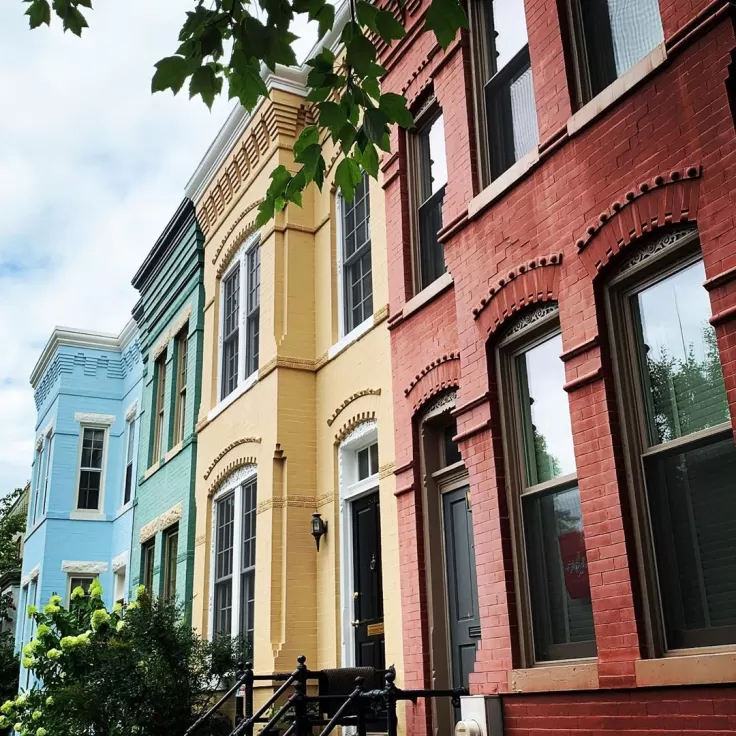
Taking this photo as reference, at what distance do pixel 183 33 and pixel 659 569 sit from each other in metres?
4.15

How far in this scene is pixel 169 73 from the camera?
4605mm

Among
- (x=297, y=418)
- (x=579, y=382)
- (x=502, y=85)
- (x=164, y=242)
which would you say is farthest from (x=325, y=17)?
(x=164, y=242)

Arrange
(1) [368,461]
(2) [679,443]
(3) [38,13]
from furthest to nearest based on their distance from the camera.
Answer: (1) [368,461] < (2) [679,443] < (3) [38,13]

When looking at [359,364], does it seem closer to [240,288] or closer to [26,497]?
[240,288]

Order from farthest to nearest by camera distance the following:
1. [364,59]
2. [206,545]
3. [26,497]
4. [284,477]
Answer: [26,497] < [206,545] < [284,477] < [364,59]

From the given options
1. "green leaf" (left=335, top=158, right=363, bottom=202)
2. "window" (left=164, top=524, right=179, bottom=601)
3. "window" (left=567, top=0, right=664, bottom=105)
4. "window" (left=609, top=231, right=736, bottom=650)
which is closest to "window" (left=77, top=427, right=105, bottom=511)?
"window" (left=164, top=524, right=179, bottom=601)

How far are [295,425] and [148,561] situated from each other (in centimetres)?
738

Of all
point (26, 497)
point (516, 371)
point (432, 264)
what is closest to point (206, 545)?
point (432, 264)

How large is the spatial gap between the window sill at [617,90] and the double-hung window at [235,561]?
733cm

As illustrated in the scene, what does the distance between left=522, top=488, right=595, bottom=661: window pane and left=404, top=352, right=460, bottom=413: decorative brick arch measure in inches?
66.2

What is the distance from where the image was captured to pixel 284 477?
11523 mm

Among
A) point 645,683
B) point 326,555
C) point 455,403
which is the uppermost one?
point 455,403

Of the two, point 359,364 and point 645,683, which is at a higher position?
point 359,364

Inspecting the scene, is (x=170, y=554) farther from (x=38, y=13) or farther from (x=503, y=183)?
(x=38, y=13)
